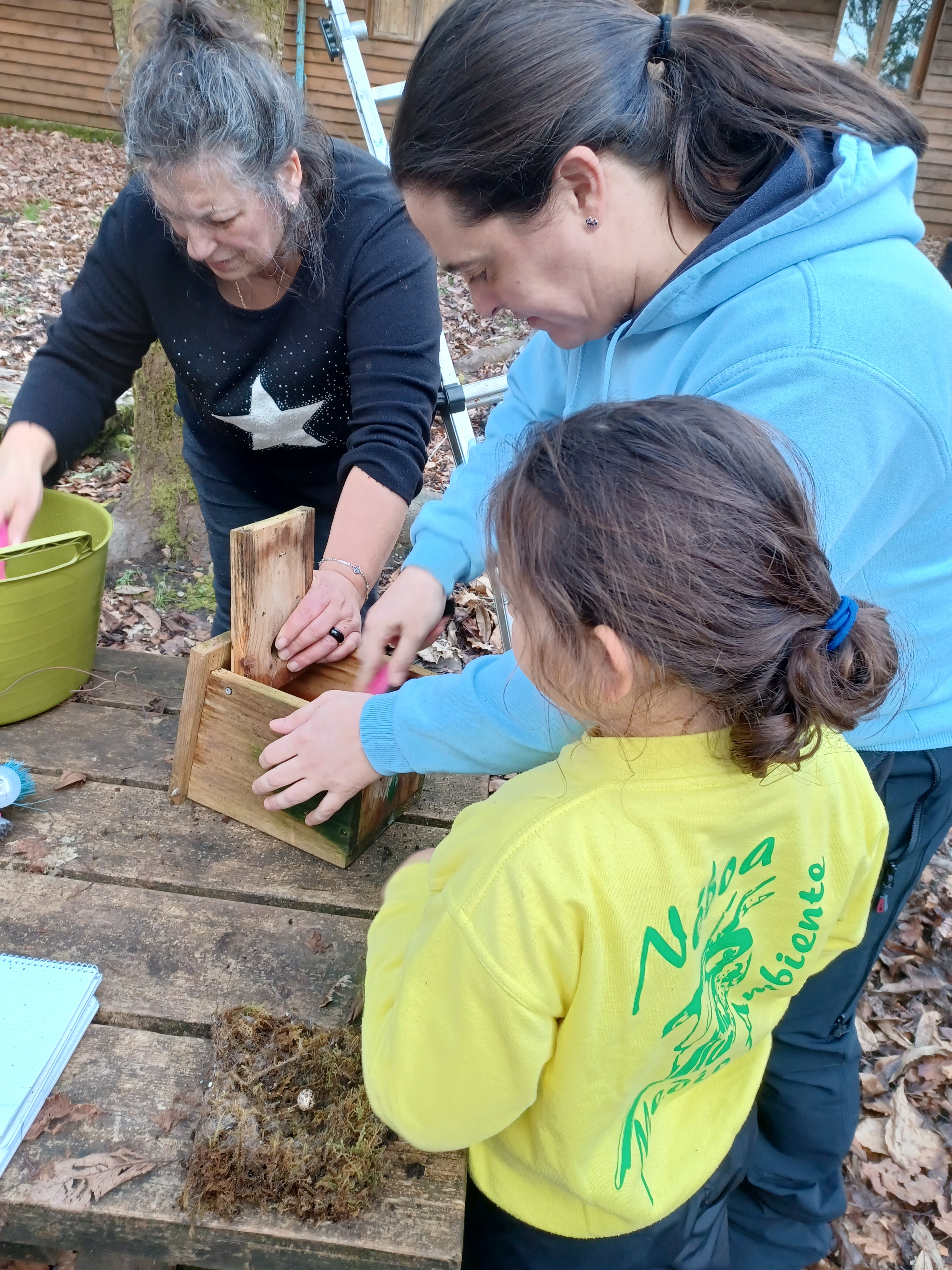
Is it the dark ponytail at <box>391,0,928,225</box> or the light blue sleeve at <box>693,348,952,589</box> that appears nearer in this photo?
the light blue sleeve at <box>693,348,952,589</box>

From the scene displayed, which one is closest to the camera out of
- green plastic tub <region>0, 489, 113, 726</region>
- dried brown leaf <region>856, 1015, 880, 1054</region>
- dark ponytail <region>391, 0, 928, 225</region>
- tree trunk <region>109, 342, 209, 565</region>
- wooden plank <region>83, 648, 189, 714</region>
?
dark ponytail <region>391, 0, 928, 225</region>

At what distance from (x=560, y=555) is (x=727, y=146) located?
0.73 meters

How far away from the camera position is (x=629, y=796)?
0.93 meters

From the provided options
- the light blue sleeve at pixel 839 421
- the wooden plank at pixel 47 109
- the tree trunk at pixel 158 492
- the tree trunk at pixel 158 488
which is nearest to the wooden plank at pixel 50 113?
the wooden plank at pixel 47 109

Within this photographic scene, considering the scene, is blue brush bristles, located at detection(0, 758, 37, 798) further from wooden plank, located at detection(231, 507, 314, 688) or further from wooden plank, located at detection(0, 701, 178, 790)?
wooden plank, located at detection(231, 507, 314, 688)

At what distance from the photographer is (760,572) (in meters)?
0.90

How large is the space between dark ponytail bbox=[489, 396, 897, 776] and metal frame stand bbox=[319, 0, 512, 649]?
1721mm

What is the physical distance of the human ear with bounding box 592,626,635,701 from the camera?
897 millimetres

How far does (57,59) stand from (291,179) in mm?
11671

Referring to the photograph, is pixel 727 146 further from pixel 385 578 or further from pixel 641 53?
pixel 385 578

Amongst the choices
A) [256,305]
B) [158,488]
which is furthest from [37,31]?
[256,305]

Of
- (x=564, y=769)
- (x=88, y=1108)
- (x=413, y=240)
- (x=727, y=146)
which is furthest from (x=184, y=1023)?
(x=413, y=240)

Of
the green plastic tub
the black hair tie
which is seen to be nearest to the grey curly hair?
the green plastic tub

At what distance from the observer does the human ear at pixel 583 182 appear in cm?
117
